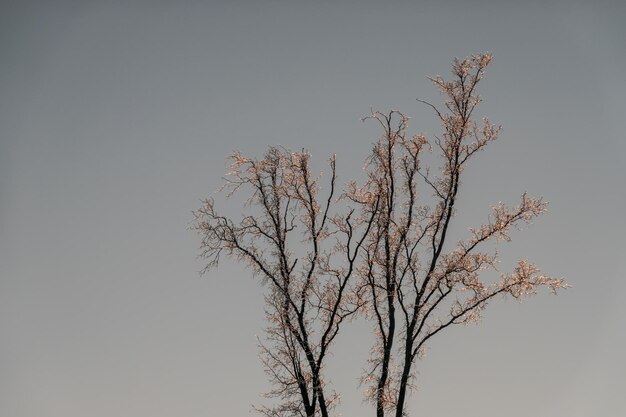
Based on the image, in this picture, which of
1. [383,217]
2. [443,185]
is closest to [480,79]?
[443,185]

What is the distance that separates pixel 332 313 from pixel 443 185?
491cm

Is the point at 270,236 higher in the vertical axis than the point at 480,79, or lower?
lower

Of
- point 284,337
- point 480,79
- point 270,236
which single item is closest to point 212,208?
point 270,236

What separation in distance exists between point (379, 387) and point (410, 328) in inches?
74.7

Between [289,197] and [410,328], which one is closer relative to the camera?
[410,328]

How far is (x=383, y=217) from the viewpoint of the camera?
22.8 m

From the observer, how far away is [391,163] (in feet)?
74.8

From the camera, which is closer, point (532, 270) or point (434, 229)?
point (532, 270)

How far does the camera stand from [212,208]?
22688 millimetres

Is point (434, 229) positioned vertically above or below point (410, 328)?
above

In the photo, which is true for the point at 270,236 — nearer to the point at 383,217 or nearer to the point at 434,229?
the point at 383,217

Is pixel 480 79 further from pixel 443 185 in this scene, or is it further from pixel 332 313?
pixel 332 313

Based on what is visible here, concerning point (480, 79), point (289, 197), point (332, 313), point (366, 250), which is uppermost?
point (480, 79)

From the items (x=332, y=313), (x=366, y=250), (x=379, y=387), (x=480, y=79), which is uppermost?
(x=480, y=79)
